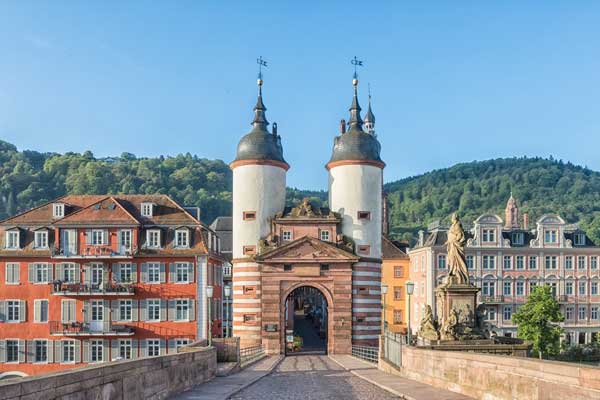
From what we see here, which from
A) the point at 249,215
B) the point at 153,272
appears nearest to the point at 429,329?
the point at 249,215

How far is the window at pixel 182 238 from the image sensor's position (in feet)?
178

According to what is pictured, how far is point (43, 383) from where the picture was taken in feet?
34.2

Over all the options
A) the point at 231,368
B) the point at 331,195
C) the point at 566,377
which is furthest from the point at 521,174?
the point at 566,377

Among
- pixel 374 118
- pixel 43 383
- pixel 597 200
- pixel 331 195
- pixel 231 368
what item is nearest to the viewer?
pixel 43 383

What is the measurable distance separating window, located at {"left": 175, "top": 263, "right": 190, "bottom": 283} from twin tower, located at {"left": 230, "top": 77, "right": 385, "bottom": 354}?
4339mm

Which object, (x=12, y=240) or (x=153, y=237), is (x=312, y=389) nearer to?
(x=153, y=237)

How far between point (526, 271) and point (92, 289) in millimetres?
42868

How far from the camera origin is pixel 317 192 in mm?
199375

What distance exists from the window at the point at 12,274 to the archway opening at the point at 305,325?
19.6 metres

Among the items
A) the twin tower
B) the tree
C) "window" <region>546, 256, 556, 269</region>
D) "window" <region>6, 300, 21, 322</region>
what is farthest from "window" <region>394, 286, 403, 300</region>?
"window" <region>6, 300, 21, 322</region>

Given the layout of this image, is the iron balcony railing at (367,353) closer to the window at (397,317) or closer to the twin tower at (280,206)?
the twin tower at (280,206)

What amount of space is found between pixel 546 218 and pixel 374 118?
26.1 meters

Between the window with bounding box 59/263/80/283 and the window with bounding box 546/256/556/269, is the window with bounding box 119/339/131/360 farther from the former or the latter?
the window with bounding box 546/256/556/269

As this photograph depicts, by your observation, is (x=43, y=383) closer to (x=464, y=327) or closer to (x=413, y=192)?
(x=464, y=327)
